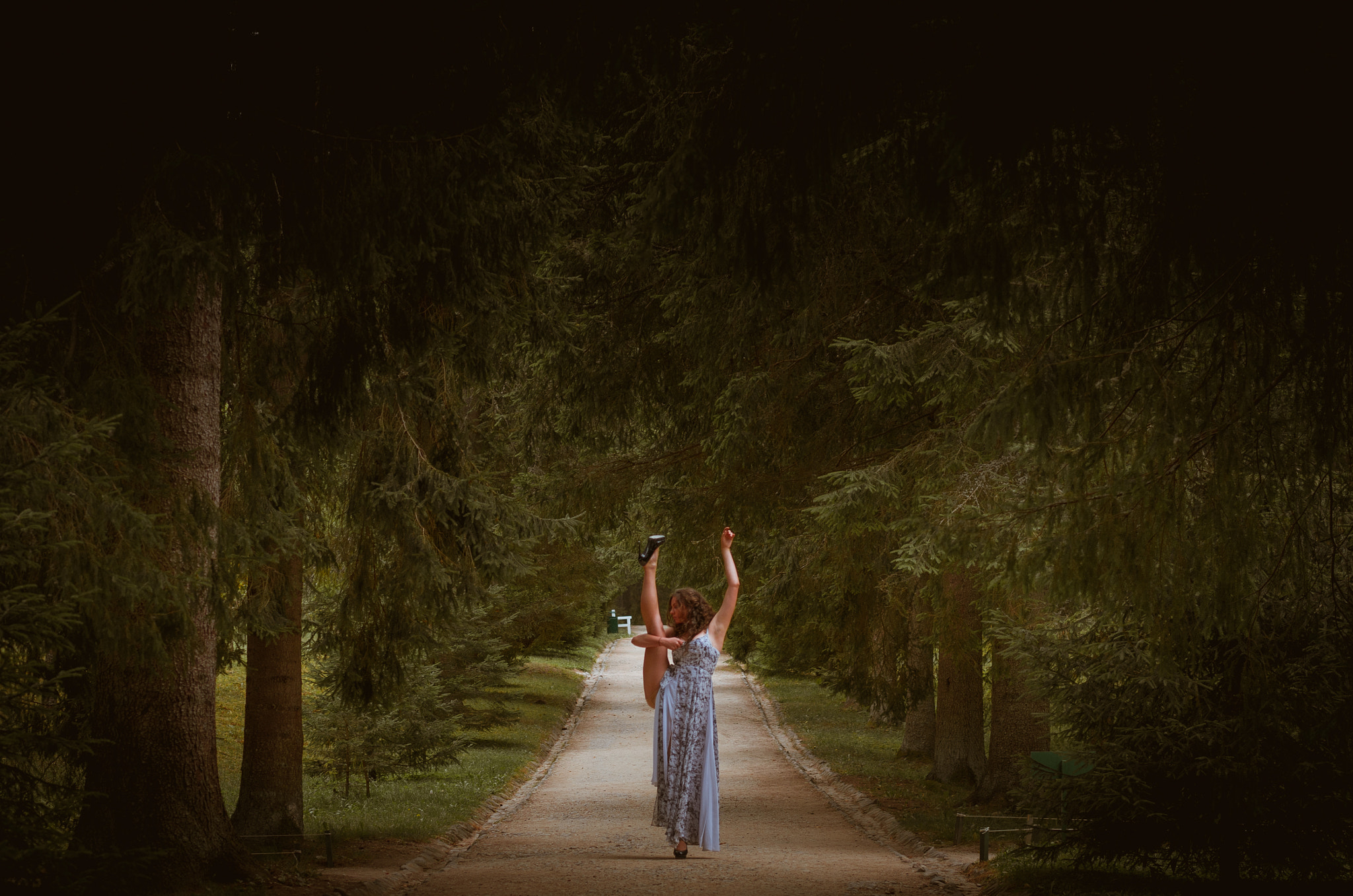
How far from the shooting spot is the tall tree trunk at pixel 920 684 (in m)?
15.0

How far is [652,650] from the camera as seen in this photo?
27.7 feet

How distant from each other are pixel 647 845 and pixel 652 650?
10.9 feet

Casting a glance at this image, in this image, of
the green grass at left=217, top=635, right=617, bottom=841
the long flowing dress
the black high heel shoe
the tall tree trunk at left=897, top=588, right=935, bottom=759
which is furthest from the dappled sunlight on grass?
the black high heel shoe

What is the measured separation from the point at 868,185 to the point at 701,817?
4.91 m

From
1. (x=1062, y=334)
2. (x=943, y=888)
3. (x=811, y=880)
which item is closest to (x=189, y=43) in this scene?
(x=1062, y=334)

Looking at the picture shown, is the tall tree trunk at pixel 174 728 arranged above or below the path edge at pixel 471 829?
A: above

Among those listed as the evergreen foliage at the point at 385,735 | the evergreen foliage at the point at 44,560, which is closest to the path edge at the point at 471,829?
the evergreen foliage at the point at 385,735

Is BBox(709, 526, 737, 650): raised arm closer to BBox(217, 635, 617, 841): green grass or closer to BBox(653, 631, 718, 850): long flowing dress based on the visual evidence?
BBox(653, 631, 718, 850): long flowing dress

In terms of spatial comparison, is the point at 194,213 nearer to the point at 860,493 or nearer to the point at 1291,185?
the point at 1291,185

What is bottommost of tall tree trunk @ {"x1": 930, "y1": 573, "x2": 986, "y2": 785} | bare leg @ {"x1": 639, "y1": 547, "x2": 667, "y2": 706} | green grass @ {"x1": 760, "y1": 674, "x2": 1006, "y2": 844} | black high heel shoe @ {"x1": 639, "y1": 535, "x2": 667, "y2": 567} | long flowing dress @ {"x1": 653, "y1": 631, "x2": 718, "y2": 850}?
green grass @ {"x1": 760, "y1": 674, "x2": 1006, "y2": 844}

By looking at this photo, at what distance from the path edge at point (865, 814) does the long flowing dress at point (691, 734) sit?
6.56ft

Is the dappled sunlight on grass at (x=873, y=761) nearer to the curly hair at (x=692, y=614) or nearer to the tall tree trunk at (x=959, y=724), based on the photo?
the tall tree trunk at (x=959, y=724)

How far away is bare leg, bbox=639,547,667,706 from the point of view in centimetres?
784

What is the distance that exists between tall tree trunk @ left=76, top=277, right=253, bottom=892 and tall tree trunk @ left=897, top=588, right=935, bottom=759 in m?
7.14
